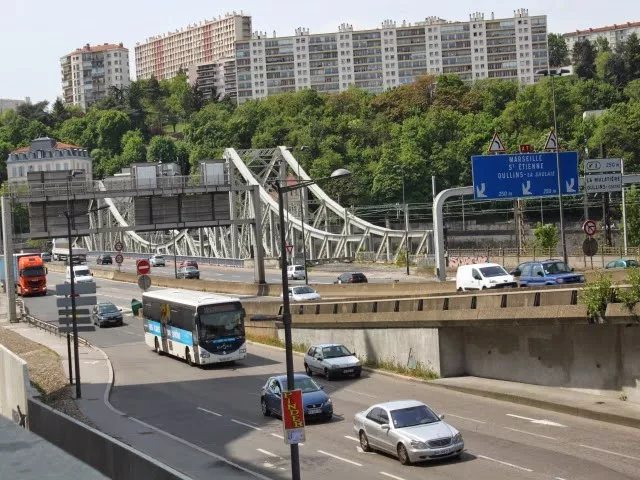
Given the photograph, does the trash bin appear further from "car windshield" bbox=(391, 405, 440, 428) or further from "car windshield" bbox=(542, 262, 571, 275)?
"car windshield" bbox=(391, 405, 440, 428)

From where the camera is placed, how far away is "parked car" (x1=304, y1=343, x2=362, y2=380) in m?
38.8

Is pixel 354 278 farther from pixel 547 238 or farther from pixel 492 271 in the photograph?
pixel 492 271

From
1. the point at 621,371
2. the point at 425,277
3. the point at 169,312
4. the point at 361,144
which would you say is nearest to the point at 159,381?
the point at 169,312

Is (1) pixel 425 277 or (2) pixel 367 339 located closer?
(2) pixel 367 339

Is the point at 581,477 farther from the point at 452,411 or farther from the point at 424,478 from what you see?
the point at 452,411

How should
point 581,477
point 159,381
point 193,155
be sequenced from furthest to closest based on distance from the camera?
point 193,155 → point 159,381 → point 581,477

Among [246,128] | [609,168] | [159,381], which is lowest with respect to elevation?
[159,381]

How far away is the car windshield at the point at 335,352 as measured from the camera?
39.6 meters

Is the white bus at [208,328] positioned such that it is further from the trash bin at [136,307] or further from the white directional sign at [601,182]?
the trash bin at [136,307]

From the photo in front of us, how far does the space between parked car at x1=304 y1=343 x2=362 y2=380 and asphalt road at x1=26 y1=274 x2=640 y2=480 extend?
414 mm

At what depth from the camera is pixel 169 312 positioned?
4747cm

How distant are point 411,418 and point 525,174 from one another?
25092 millimetres

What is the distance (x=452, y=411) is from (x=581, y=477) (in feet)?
30.2

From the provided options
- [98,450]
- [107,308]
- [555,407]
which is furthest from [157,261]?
[98,450]
